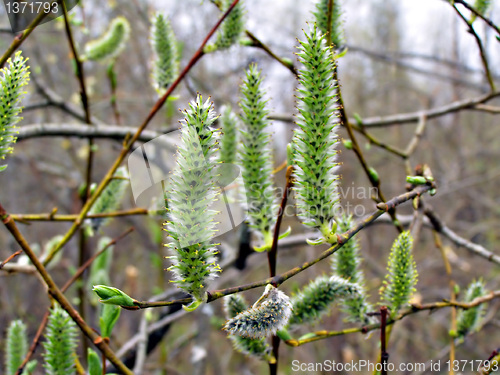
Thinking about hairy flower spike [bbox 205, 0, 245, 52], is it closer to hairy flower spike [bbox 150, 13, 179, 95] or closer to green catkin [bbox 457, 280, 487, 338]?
hairy flower spike [bbox 150, 13, 179, 95]

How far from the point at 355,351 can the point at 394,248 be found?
539cm

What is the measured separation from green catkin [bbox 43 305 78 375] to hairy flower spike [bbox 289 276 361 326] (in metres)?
0.67

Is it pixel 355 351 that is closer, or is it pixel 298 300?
pixel 298 300

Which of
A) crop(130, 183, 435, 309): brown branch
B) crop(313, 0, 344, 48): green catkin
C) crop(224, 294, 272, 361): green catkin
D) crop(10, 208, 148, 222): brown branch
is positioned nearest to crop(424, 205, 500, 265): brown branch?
crop(130, 183, 435, 309): brown branch

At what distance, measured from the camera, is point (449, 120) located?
26.0 feet

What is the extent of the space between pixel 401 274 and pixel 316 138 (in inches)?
20.2

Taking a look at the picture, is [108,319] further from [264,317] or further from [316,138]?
[316,138]

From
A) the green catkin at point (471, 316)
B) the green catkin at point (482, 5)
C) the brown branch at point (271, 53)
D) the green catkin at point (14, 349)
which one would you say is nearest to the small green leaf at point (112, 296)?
the green catkin at point (14, 349)

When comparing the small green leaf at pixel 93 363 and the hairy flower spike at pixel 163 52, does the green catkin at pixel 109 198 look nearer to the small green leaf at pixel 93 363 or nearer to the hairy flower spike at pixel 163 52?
the hairy flower spike at pixel 163 52

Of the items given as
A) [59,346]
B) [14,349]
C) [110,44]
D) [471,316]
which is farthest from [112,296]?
[110,44]

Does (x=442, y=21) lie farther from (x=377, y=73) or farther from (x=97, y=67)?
(x=97, y=67)

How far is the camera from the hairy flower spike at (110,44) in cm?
204

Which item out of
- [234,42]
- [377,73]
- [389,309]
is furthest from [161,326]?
[377,73]

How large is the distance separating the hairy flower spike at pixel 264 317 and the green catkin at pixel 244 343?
0.26m
